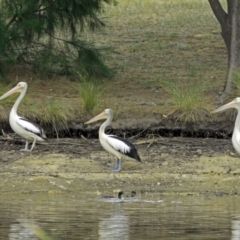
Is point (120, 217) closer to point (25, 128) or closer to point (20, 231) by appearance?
point (20, 231)

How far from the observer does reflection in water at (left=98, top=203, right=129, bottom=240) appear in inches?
395

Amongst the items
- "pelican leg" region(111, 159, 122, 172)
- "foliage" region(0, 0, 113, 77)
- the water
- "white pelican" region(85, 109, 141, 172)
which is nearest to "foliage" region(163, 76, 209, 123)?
"white pelican" region(85, 109, 141, 172)

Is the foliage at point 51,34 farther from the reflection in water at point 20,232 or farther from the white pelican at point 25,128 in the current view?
the reflection in water at point 20,232

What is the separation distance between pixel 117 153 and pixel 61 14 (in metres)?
4.59

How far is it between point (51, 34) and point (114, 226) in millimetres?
7564

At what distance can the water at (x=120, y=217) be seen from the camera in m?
10.1

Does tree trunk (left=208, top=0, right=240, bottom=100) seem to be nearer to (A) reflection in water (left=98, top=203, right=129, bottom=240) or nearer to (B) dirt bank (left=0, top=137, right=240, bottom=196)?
(B) dirt bank (left=0, top=137, right=240, bottom=196)

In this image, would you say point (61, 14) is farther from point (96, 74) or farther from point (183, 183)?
point (183, 183)

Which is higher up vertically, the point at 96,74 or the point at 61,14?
the point at 61,14

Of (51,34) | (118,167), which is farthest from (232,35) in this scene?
(118,167)

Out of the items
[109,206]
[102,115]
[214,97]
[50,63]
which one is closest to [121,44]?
[50,63]

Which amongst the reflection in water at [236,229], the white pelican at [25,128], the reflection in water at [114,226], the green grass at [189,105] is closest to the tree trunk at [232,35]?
the green grass at [189,105]

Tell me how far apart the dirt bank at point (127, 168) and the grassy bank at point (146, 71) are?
63 cm

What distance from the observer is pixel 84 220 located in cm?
1092
